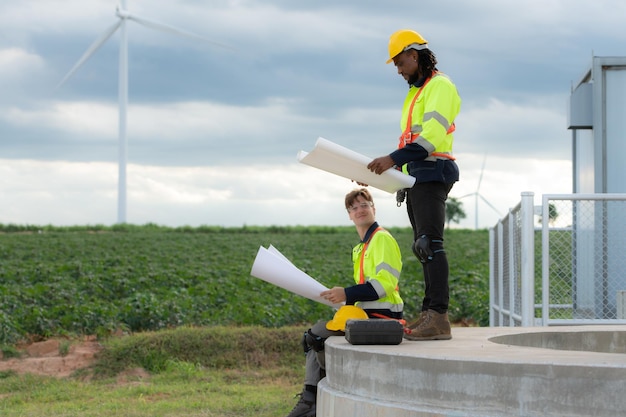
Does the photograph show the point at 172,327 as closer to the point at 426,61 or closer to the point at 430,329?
the point at 430,329

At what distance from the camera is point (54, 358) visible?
13.6m

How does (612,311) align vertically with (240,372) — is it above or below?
above

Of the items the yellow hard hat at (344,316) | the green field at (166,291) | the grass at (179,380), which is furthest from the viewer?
the green field at (166,291)

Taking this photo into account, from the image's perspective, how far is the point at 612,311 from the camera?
1148 cm

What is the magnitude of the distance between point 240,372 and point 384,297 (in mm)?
6690

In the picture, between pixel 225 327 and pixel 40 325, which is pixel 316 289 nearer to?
pixel 225 327

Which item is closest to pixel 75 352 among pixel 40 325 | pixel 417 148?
pixel 40 325

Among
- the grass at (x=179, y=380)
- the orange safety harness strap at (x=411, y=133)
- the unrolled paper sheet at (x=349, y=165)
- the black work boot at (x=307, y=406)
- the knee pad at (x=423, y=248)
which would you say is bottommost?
the grass at (x=179, y=380)

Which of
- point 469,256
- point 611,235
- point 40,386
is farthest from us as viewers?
point 469,256

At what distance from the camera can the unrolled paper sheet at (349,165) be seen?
6383 mm

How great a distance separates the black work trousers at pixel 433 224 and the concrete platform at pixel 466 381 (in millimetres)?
372

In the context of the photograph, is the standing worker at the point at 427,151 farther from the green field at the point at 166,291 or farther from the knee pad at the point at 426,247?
the green field at the point at 166,291

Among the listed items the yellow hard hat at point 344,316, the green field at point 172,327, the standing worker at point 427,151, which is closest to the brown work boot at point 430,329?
the standing worker at point 427,151

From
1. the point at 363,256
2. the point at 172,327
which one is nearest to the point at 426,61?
the point at 363,256
